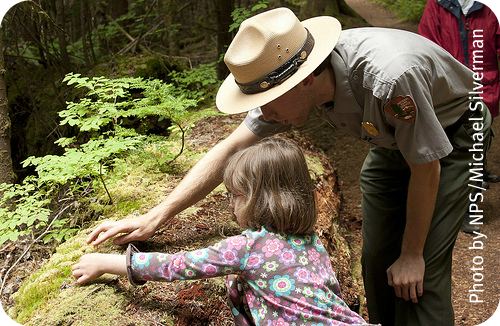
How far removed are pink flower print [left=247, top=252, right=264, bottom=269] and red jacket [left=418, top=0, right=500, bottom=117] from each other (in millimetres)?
3362

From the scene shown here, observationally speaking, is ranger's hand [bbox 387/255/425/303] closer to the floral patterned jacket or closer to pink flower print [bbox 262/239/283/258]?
the floral patterned jacket

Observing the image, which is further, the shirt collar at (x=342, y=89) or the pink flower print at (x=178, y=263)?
the shirt collar at (x=342, y=89)

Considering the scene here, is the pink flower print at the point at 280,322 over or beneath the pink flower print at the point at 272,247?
beneath

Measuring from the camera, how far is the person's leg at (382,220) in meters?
3.09

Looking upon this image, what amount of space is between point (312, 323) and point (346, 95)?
3.48 ft

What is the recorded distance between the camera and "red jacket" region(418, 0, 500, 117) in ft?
15.2

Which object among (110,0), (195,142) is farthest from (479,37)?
(110,0)

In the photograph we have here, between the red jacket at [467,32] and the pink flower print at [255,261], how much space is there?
336 centimetres

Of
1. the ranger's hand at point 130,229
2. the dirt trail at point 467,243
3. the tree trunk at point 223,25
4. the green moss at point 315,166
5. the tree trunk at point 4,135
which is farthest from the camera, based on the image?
the tree trunk at point 223,25

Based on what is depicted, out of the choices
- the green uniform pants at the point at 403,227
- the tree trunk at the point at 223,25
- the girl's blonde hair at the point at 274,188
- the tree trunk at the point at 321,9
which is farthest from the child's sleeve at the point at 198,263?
the tree trunk at the point at 321,9

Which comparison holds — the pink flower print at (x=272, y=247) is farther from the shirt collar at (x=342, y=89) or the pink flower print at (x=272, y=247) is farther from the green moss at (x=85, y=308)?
the shirt collar at (x=342, y=89)

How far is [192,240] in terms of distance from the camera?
9.46 ft

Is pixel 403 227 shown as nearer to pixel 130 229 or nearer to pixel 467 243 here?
pixel 130 229

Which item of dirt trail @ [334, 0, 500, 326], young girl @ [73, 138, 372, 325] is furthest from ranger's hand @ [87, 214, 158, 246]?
dirt trail @ [334, 0, 500, 326]
